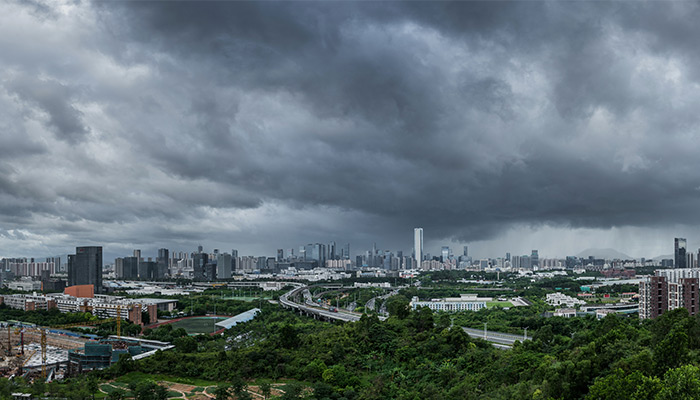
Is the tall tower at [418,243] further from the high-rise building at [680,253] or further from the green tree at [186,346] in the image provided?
the green tree at [186,346]

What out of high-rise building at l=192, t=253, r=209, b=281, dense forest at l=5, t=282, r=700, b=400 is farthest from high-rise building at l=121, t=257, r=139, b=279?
dense forest at l=5, t=282, r=700, b=400

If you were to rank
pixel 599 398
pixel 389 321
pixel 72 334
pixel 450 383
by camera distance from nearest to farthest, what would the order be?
pixel 599 398, pixel 450 383, pixel 389 321, pixel 72 334

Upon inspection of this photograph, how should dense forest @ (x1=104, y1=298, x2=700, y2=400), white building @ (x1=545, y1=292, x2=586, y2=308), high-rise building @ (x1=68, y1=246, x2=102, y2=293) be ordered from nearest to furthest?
1. dense forest @ (x1=104, y1=298, x2=700, y2=400)
2. white building @ (x1=545, y1=292, x2=586, y2=308)
3. high-rise building @ (x1=68, y1=246, x2=102, y2=293)

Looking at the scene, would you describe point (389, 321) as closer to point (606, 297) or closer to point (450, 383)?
point (450, 383)

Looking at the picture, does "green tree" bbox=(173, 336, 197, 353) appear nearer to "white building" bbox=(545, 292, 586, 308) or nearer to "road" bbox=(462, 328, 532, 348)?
"road" bbox=(462, 328, 532, 348)

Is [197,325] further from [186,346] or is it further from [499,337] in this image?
[499,337]

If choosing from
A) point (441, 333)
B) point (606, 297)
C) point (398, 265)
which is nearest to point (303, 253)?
point (398, 265)
